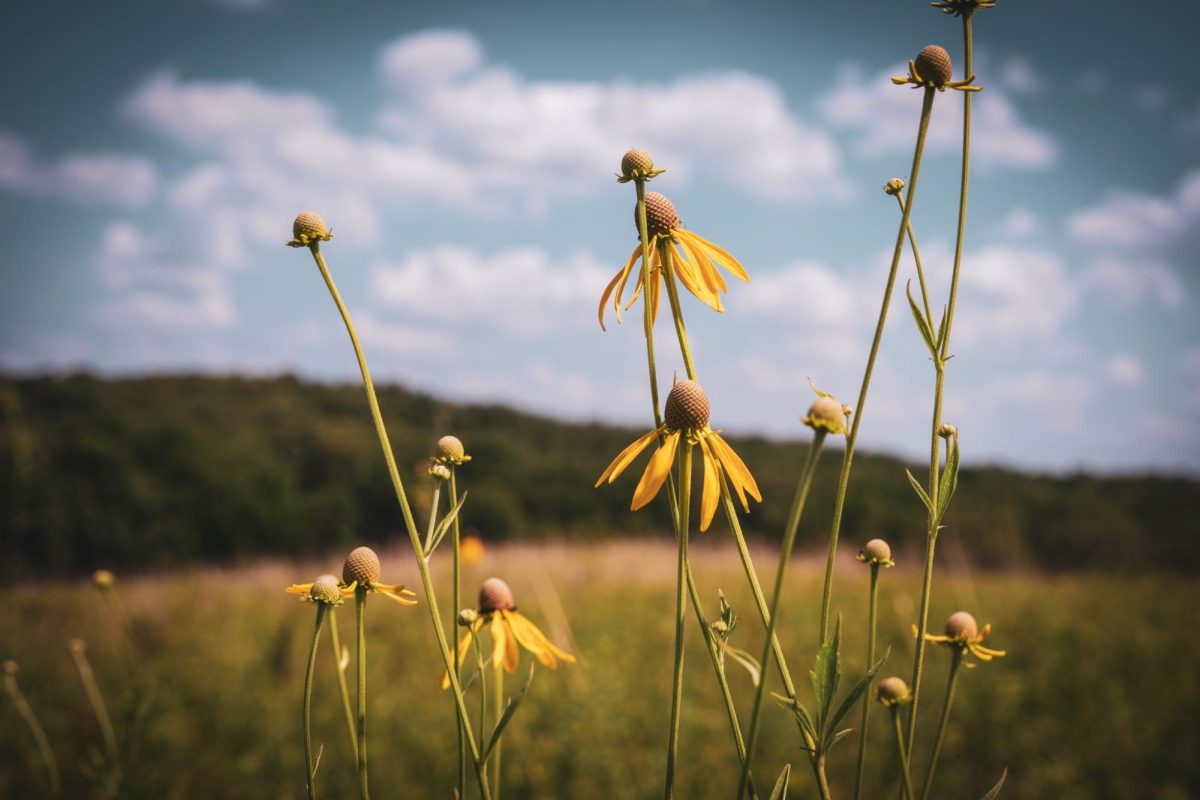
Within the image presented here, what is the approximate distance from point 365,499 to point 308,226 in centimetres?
1887

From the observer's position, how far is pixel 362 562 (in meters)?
0.67

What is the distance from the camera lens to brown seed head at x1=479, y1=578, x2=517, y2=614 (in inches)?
38.3

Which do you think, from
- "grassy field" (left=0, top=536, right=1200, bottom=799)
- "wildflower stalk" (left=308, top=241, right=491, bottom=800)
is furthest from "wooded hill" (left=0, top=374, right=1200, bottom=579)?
"wildflower stalk" (left=308, top=241, right=491, bottom=800)

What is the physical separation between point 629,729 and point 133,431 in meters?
18.6

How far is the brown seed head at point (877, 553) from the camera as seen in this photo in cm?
73

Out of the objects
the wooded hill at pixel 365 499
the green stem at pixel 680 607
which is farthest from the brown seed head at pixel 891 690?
the wooded hill at pixel 365 499

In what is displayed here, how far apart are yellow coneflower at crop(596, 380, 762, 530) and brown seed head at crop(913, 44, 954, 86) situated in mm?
335

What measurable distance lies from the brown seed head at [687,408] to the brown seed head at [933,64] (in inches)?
13.1

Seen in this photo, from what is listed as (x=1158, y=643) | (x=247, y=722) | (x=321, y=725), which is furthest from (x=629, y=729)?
(x=1158, y=643)

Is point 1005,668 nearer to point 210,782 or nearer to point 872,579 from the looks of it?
point 210,782

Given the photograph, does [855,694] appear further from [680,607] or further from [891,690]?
[891,690]

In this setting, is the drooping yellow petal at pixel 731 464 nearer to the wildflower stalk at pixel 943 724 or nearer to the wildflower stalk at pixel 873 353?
the wildflower stalk at pixel 873 353

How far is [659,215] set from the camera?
76 centimetres

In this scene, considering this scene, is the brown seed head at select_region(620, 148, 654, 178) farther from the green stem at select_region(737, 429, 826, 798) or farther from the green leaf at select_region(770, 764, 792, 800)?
the green leaf at select_region(770, 764, 792, 800)
